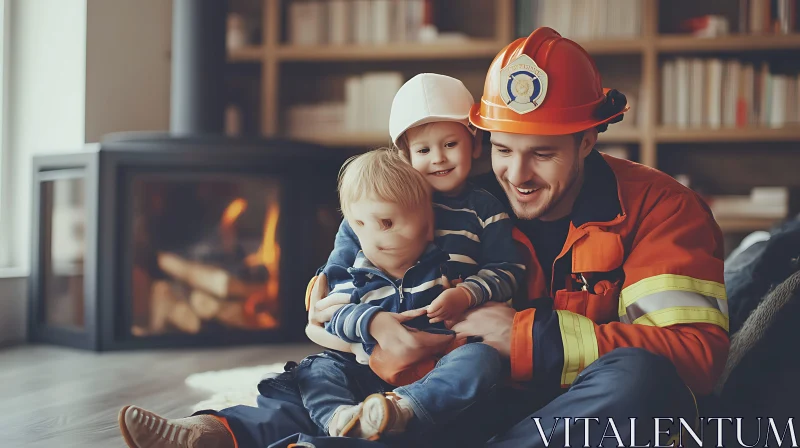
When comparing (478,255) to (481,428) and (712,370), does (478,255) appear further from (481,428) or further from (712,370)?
(712,370)

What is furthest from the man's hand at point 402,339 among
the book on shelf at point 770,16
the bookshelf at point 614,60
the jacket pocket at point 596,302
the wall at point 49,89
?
the book on shelf at point 770,16

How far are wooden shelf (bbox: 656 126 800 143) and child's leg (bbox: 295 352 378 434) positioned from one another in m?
2.44

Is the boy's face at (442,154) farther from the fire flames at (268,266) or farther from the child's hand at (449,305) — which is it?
the fire flames at (268,266)

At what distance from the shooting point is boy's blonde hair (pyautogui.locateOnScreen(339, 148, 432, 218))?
4.31 ft

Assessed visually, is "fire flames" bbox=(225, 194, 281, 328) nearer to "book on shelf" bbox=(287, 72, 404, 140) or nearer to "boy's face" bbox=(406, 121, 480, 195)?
"book on shelf" bbox=(287, 72, 404, 140)

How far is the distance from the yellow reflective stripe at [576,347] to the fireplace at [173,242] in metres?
1.74

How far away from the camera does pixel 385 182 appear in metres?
1.31

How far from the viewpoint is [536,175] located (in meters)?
1.35

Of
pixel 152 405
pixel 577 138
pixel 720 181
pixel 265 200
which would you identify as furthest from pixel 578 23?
pixel 152 405

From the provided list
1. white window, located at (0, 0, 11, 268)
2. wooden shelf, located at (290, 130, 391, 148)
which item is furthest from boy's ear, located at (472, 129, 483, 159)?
white window, located at (0, 0, 11, 268)

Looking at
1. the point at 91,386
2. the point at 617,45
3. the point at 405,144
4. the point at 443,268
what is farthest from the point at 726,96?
the point at 91,386

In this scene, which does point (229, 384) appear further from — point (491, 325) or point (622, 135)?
point (622, 135)

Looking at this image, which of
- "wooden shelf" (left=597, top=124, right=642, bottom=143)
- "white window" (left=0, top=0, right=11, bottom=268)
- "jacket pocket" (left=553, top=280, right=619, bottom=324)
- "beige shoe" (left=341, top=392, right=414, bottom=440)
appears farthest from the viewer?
"wooden shelf" (left=597, top=124, right=642, bottom=143)

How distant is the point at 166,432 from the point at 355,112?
249 centimetres
